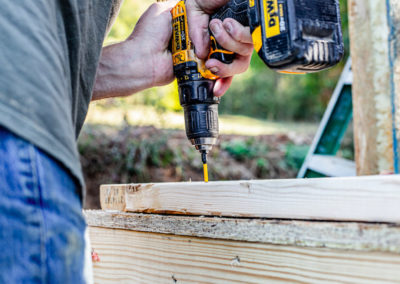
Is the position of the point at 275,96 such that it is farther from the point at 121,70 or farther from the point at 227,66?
the point at 121,70

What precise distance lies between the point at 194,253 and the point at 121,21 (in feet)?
22.9

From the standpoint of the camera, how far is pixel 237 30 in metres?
1.19

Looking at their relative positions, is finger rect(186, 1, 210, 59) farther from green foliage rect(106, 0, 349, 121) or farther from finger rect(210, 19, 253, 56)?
green foliage rect(106, 0, 349, 121)

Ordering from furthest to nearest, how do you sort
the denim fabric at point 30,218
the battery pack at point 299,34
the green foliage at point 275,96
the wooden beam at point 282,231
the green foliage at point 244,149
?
the green foliage at point 275,96, the green foliage at point 244,149, the battery pack at point 299,34, the wooden beam at point 282,231, the denim fabric at point 30,218

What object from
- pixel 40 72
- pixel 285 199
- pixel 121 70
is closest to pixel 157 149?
pixel 121 70

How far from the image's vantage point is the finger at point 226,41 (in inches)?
48.6

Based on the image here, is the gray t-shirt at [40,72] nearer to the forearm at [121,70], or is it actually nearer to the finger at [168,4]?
the forearm at [121,70]

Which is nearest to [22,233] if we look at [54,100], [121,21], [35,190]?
[35,190]

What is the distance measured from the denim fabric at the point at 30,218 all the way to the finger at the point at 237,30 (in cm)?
79

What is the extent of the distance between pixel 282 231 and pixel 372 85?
1183mm

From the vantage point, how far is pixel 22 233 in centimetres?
55

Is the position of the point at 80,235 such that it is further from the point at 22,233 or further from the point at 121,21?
the point at 121,21

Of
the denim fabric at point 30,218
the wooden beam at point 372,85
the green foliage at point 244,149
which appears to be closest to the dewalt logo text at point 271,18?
the denim fabric at point 30,218

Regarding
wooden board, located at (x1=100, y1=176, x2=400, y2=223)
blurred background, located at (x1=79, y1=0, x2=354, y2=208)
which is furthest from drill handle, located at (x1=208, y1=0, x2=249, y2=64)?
blurred background, located at (x1=79, y1=0, x2=354, y2=208)
